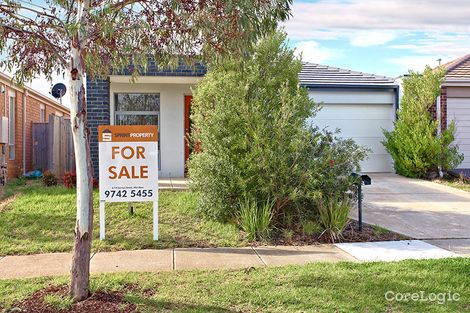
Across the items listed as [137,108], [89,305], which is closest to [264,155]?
[89,305]

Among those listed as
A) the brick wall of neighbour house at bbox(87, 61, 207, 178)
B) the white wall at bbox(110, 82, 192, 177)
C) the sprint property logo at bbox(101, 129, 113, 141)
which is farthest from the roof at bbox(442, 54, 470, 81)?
the sprint property logo at bbox(101, 129, 113, 141)

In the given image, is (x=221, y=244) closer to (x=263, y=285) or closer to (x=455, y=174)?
(x=263, y=285)

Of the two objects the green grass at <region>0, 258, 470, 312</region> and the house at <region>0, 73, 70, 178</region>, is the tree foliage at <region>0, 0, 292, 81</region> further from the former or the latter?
the house at <region>0, 73, 70, 178</region>

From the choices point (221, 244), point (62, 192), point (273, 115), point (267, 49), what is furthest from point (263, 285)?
point (62, 192)

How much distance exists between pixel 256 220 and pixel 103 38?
13.2 feet

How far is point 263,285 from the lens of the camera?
5484 millimetres

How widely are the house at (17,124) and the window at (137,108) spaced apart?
8.88ft

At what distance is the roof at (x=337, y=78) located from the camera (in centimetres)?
1656

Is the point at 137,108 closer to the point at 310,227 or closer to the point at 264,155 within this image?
the point at 264,155

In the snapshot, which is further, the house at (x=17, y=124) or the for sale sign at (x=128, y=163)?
the house at (x=17, y=124)

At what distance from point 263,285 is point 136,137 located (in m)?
3.81

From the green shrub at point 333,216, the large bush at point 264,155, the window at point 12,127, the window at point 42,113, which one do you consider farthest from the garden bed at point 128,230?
the window at point 42,113

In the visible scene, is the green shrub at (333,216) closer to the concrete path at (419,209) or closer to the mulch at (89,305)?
the concrete path at (419,209)

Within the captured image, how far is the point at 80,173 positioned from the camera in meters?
5.00
